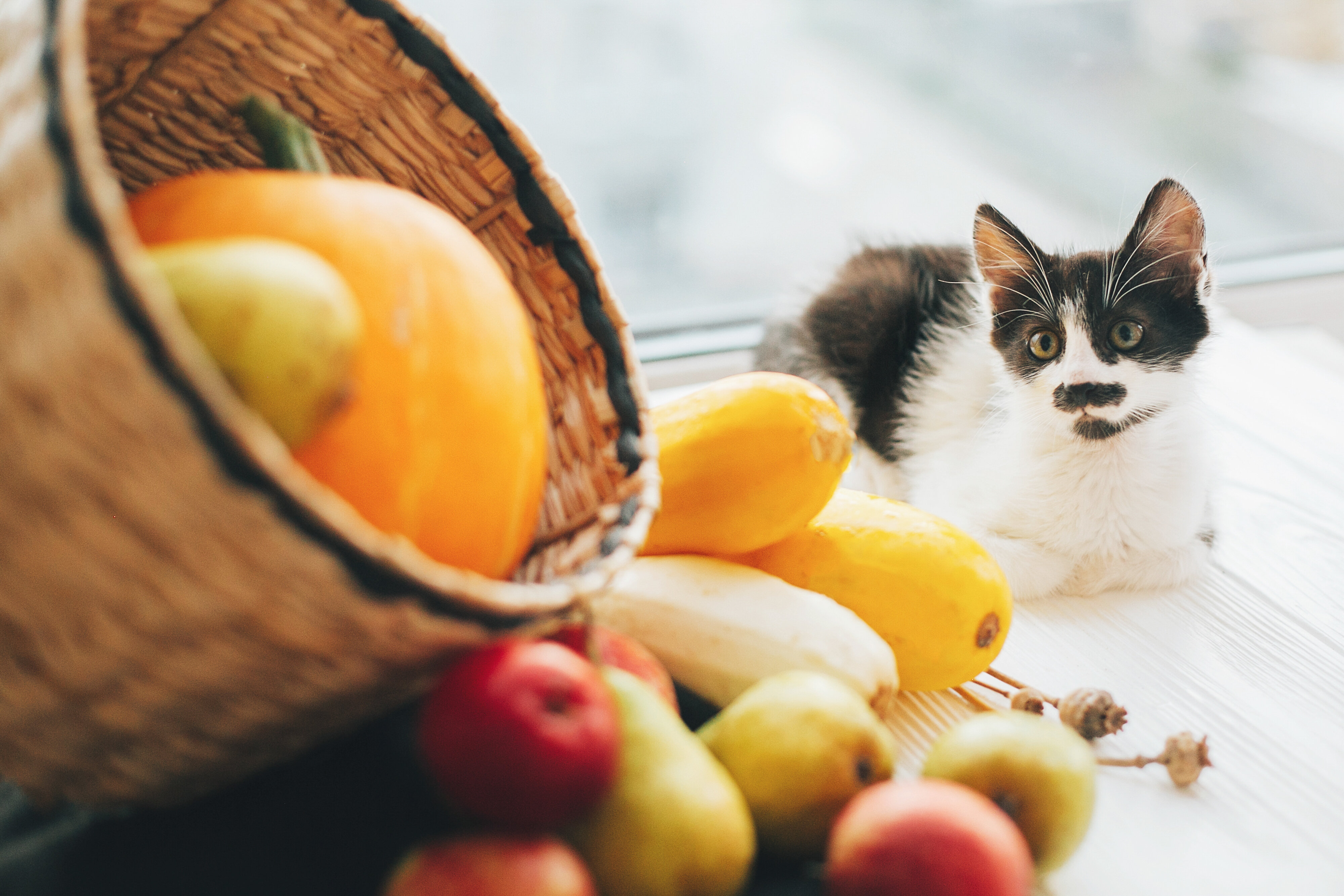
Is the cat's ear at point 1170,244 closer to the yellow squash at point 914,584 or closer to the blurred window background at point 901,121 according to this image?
the yellow squash at point 914,584

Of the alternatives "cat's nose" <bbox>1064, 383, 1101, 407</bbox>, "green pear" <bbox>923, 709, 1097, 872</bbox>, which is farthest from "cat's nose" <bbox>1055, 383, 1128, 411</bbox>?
"green pear" <bbox>923, 709, 1097, 872</bbox>

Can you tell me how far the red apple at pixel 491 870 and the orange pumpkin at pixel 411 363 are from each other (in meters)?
0.12

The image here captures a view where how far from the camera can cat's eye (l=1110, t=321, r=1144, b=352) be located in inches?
30.4

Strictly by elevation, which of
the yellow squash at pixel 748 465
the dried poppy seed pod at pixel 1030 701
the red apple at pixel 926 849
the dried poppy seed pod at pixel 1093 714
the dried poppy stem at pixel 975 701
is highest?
the yellow squash at pixel 748 465

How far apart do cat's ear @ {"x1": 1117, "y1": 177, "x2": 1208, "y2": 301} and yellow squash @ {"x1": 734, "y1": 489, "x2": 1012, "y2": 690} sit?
0.34 metres

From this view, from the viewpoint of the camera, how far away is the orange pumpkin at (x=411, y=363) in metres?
0.37

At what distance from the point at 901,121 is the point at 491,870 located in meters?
1.69

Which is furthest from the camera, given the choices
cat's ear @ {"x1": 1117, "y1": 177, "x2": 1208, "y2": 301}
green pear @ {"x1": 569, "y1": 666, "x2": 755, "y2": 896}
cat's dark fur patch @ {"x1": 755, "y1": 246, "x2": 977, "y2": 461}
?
cat's dark fur patch @ {"x1": 755, "y1": 246, "x2": 977, "y2": 461}

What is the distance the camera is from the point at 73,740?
350 millimetres

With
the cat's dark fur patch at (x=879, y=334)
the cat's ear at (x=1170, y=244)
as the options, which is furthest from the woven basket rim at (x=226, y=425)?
the cat's dark fur patch at (x=879, y=334)

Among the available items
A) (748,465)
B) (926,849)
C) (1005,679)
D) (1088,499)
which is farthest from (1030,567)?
(926,849)

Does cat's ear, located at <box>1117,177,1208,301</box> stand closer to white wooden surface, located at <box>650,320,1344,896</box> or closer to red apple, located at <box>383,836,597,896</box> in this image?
white wooden surface, located at <box>650,320,1344,896</box>

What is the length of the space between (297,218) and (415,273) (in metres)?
0.05

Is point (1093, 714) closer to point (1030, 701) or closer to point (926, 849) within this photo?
point (1030, 701)
